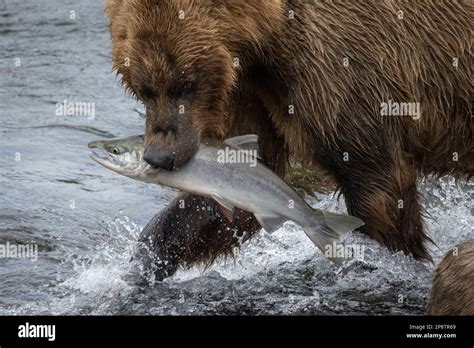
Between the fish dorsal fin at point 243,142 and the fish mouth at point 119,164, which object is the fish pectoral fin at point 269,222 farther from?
the fish mouth at point 119,164

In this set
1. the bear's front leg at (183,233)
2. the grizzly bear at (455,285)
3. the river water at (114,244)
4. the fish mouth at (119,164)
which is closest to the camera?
the grizzly bear at (455,285)

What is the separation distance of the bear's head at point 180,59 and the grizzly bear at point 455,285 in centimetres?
156

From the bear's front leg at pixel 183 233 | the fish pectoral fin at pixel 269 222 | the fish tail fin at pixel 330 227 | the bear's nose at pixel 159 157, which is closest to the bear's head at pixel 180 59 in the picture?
the bear's nose at pixel 159 157

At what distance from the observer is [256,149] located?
23.9 feet

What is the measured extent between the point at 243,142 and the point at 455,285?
1.48m

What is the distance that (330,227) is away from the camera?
23.9 ft

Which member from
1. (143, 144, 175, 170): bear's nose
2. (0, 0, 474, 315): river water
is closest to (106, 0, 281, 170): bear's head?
(143, 144, 175, 170): bear's nose

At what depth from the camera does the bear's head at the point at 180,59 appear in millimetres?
7129

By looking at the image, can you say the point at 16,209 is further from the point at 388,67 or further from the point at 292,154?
the point at 388,67

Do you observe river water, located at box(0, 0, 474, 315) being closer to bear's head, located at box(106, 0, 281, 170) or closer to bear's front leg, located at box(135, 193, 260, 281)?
bear's front leg, located at box(135, 193, 260, 281)

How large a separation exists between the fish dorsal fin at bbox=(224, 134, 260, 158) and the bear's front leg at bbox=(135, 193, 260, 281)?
104 cm

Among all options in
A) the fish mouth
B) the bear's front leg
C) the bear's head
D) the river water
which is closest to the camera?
the fish mouth

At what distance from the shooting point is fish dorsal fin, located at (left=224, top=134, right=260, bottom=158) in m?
7.19
